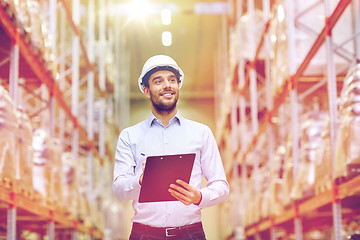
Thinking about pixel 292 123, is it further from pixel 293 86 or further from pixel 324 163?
pixel 324 163

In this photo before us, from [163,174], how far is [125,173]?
23cm

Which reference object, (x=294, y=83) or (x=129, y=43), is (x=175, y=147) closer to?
(x=294, y=83)

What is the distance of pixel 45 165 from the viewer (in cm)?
747

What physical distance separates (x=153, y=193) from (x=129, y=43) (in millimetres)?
18743

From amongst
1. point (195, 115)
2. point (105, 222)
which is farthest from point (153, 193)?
point (195, 115)

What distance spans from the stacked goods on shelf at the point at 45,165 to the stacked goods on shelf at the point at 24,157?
2.63ft

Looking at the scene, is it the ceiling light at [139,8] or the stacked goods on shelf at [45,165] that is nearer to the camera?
the stacked goods on shelf at [45,165]

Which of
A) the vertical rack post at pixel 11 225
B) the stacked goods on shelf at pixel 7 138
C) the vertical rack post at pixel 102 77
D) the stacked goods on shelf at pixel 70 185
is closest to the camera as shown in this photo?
the stacked goods on shelf at pixel 7 138

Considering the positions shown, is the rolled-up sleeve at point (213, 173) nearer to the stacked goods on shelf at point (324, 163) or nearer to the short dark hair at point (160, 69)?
the short dark hair at point (160, 69)

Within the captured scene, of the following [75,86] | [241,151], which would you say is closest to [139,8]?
[241,151]

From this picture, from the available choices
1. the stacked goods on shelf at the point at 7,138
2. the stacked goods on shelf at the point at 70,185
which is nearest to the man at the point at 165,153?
the stacked goods on shelf at the point at 7,138

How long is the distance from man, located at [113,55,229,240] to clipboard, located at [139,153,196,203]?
0.26ft

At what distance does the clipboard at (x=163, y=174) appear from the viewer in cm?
228

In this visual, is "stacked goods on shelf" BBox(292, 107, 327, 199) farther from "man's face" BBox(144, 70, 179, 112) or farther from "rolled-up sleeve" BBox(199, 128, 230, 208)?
"man's face" BBox(144, 70, 179, 112)
